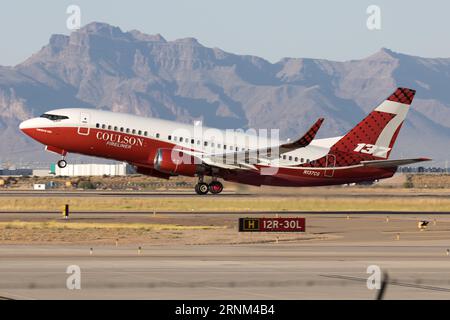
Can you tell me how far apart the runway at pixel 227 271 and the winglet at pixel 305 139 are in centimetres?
2394

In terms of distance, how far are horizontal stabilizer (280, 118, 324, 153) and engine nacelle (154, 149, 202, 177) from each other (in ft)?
20.6

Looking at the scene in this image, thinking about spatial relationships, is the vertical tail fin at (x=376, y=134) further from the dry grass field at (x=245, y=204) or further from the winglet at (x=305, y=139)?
the winglet at (x=305, y=139)

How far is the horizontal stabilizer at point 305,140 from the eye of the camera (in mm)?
71250

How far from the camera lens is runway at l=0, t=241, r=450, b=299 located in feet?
97.9

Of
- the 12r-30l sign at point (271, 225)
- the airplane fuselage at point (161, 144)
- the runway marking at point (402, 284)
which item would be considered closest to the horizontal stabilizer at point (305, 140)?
the airplane fuselage at point (161, 144)

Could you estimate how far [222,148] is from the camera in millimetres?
77312

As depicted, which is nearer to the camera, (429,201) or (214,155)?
(214,155)

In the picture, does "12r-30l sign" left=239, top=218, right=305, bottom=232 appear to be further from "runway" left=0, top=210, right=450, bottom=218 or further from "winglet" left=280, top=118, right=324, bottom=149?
"winglet" left=280, top=118, right=324, bottom=149

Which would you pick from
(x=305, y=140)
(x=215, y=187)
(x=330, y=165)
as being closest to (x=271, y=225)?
(x=305, y=140)

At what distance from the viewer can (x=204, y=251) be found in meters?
43.8

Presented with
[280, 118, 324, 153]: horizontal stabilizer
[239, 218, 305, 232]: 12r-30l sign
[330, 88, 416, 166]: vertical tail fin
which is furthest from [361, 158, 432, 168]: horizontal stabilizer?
[239, 218, 305, 232]: 12r-30l sign
